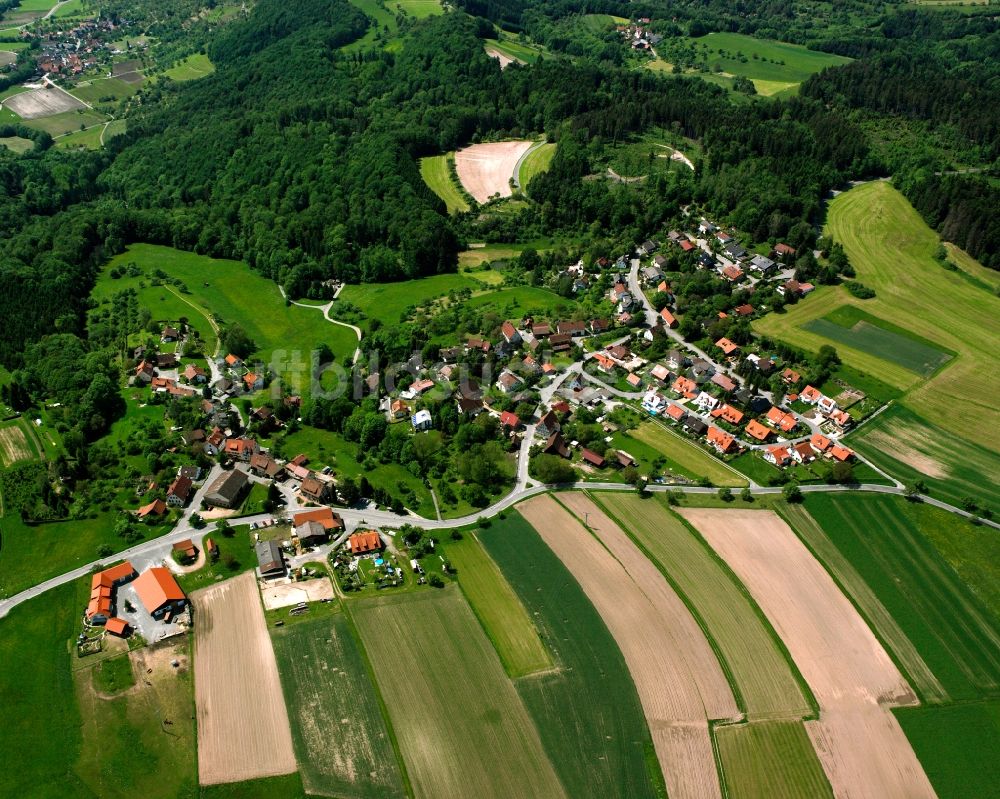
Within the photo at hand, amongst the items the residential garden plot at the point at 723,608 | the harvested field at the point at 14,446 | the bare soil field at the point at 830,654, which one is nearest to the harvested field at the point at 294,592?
the residential garden plot at the point at 723,608

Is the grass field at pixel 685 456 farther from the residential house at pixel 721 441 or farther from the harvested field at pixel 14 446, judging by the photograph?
the harvested field at pixel 14 446

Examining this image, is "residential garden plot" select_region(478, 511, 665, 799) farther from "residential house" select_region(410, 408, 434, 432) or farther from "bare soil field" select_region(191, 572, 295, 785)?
"residential house" select_region(410, 408, 434, 432)

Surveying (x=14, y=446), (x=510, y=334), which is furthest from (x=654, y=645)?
(x=14, y=446)

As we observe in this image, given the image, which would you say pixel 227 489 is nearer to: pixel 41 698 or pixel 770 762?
pixel 41 698

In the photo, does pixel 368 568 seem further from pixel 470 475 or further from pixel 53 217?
pixel 53 217

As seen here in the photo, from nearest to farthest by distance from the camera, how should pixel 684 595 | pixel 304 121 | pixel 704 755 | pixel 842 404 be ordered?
pixel 704 755
pixel 684 595
pixel 842 404
pixel 304 121

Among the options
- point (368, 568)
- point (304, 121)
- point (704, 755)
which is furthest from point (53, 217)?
point (704, 755)

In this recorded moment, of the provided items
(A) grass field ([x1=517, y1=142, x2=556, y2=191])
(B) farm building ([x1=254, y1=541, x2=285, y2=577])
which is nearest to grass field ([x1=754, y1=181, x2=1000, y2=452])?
(A) grass field ([x1=517, y1=142, x2=556, y2=191])
